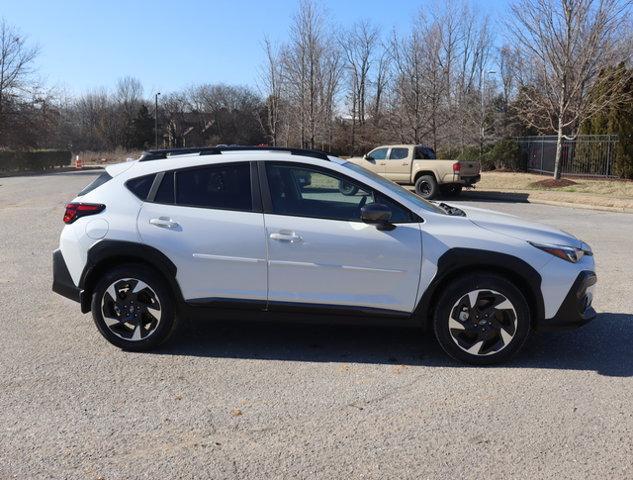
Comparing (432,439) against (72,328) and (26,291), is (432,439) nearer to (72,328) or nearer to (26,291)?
(72,328)

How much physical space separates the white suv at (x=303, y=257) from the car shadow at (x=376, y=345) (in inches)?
14.0

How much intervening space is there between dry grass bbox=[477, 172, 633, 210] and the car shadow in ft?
44.5

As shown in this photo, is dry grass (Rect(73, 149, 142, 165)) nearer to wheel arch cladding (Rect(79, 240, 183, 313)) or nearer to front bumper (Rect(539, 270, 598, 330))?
wheel arch cladding (Rect(79, 240, 183, 313))

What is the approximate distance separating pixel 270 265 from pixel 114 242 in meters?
1.27

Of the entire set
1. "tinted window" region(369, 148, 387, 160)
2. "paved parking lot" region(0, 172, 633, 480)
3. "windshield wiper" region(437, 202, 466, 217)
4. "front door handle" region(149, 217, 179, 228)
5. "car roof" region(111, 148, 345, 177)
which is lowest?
"paved parking lot" region(0, 172, 633, 480)

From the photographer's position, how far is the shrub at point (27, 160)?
4806 cm

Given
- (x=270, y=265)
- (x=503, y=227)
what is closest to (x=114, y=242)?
(x=270, y=265)

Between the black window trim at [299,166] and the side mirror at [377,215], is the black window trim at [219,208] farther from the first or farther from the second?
the side mirror at [377,215]

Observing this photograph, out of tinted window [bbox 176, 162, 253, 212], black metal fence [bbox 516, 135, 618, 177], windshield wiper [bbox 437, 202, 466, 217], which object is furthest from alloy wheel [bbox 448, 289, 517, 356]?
black metal fence [bbox 516, 135, 618, 177]

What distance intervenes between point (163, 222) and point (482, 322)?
2.62m

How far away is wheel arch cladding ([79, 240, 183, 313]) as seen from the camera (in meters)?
4.65

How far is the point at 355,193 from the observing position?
4703 mm

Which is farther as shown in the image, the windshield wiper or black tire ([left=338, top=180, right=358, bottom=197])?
the windshield wiper

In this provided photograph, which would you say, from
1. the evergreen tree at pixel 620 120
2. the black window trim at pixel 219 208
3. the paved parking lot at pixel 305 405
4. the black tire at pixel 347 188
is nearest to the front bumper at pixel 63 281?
the paved parking lot at pixel 305 405
